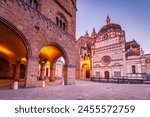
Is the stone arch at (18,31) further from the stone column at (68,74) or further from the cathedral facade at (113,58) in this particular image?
the cathedral facade at (113,58)

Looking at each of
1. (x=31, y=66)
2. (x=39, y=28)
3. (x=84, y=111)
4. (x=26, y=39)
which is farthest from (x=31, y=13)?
(x=84, y=111)

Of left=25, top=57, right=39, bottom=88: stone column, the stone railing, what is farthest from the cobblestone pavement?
the stone railing

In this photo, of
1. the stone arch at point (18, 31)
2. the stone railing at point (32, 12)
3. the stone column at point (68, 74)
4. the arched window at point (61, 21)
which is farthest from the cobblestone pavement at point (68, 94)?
the arched window at point (61, 21)

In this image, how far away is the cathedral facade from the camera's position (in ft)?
74.0

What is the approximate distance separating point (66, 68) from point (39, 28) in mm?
5713

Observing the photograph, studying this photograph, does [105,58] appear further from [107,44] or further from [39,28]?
[39,28]

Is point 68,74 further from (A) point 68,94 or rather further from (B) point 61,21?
(B) point 61,21

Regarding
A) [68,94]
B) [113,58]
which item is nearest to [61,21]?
[68,94]

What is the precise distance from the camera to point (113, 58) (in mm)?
26031

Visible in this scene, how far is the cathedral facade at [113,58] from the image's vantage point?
74.0ft

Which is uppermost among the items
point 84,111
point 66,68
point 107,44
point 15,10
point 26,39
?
point 107,44

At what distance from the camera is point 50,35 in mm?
10141

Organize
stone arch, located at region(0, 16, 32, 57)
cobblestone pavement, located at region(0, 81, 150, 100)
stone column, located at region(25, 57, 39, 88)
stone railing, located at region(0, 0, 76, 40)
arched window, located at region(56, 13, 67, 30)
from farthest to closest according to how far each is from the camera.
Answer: arched window, located at region(56, 13, 67, 30) → stone column, located at region(25, 57, 39, 88) → stone railing, located at region(0, 0, 76, 40) → stone arch, located at region(0, 16, 32, 57) → cobblestone pavement, located at region(0, 81, 150, 100)

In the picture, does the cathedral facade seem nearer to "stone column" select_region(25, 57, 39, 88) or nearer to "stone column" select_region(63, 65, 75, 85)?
"stone column" select_region(63, 65, 75, 85)
